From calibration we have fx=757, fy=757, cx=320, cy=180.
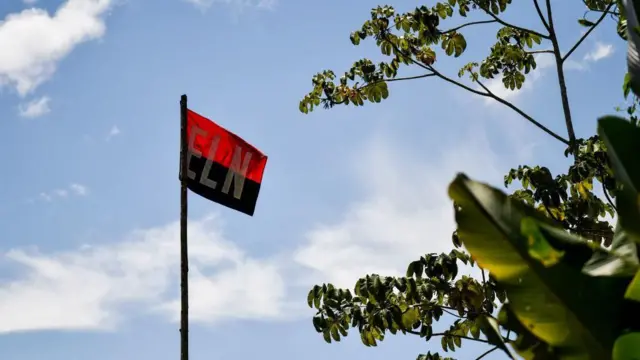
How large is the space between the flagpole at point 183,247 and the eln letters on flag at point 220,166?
0.26 feet

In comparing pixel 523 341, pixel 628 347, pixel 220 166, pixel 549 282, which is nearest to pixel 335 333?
pixel 220 166

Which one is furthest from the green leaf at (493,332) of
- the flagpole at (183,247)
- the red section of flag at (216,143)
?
the red section of flag at (216,143)

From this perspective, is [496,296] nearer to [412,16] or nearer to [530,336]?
[412,16]

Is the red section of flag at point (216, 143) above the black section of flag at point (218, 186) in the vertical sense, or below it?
above

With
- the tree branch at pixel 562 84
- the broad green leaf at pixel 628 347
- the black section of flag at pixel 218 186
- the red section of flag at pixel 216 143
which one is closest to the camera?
the broad green leaf at pixel 628 347

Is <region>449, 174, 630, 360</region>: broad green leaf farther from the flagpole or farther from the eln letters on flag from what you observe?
the eln letters on flag

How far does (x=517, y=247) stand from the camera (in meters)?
1.17

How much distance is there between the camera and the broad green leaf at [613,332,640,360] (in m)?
0.98

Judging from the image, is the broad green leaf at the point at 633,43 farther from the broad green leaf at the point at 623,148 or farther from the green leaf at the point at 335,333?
the green leaf at the point at 335,333

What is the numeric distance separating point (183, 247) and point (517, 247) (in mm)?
6656

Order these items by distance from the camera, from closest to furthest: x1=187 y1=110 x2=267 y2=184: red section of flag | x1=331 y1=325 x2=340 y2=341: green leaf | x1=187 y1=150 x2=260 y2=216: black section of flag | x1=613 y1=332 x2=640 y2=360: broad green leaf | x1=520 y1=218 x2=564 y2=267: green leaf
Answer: x1=613 y1=332 x2=640 y2=360: broad green leaf
x1=520 y1=218 x2=564 y2=267: green leaf
x1=331 y1=325 x2=340 y2=341: green leaf
x1=187 y1=150 x2=260 y2=216: black section of flag
x1=187 y1=110 x2=267 y2=184: red section of flag

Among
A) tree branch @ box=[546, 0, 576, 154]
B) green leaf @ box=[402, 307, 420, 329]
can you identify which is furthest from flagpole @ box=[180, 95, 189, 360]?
tree branch @ box=[546, 0, 576, 154]

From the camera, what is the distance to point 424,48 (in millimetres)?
7891

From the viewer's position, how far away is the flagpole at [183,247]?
7152mm
